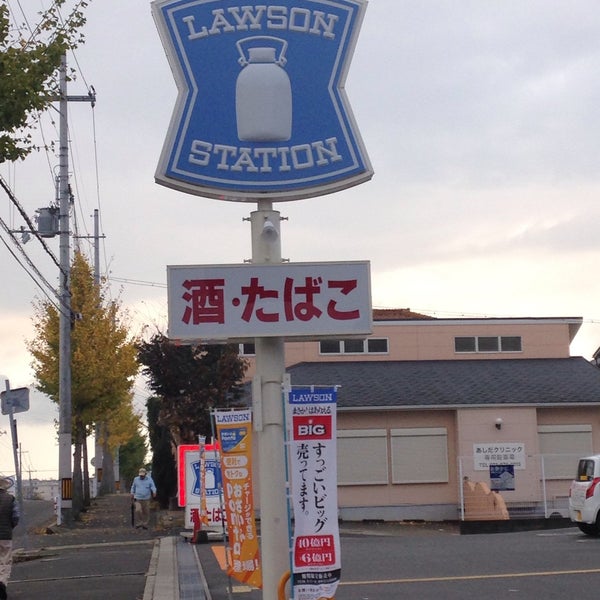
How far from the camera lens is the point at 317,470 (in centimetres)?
881

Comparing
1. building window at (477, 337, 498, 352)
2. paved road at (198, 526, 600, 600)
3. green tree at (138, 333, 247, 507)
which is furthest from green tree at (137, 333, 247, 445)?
paved road at (198, 526, 600, 600)

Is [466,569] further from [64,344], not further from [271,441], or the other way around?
[64,344]

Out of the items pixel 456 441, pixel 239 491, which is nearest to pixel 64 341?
pixel 456 441

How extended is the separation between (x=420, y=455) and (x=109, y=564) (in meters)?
15.0

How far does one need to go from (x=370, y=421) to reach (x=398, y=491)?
220 cm

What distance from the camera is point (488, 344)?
40125 mm

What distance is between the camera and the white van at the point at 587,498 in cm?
2159

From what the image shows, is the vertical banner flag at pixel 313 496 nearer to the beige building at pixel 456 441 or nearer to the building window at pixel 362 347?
the beige building at pixel 456 441

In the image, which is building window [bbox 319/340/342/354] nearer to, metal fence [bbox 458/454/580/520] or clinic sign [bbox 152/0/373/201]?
metal fence [bbox 458/454/580/520]

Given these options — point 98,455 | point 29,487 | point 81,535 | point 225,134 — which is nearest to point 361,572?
point 225,134

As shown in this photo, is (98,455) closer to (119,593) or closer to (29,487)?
(29,487)

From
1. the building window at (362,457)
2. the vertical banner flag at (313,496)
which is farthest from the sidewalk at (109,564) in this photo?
the vertical banner flag at (313,496)

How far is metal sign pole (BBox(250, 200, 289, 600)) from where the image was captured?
8820mm

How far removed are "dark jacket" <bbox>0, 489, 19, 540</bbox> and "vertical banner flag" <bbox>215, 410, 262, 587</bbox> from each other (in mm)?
3109
